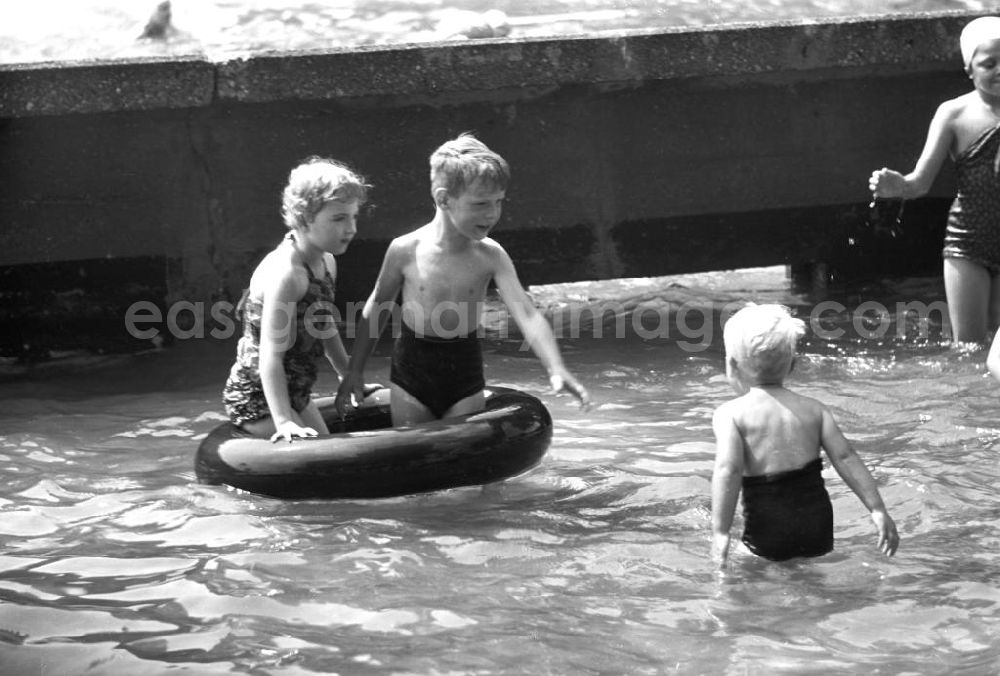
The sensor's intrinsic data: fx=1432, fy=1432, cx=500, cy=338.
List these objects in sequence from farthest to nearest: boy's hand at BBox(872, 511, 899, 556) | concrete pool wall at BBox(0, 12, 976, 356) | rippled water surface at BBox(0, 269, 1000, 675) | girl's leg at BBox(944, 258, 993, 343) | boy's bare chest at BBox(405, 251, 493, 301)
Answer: concrete pool wall at BBox(0, 12, 976, 356), girl's leg at BBox(944, 258, 993, 343), boy's bare chest at BBox(405, 251, 493, 301), boy's hand at BBox(872, 511, 899, 556), rippled water surface at BBox(0, 269, 1000, 675)

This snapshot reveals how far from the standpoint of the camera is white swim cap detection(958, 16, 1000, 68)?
7164mm

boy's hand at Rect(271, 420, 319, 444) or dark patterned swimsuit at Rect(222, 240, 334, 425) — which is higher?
dark patterned swimsuit at Rect(222, 240, 334, 425)

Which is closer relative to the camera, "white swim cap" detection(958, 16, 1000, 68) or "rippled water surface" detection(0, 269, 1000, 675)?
"rippled water surface" detection(0, 269, 1000, 675)

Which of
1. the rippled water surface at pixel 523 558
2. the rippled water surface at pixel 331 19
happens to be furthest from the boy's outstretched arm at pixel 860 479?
the rippled water surface at pixel 331 19

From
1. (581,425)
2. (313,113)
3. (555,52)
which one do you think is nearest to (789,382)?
(581,425)

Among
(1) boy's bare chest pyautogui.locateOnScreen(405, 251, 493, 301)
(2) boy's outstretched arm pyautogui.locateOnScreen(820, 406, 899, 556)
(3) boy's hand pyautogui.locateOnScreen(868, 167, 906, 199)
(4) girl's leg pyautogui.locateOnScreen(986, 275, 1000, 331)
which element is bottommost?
(2) boy's outstretched arm pyautogui.locateOnScreen(820, 406, 899, 556)

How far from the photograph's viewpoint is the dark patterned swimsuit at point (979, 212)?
Answer: 297 inches

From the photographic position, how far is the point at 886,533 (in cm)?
448

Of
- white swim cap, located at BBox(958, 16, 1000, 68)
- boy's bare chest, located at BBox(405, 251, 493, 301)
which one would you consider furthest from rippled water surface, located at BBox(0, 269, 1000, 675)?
white swim cap, located at BBox(958, 16, 1000, 68)

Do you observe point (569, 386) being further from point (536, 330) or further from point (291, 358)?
point (291, 358)

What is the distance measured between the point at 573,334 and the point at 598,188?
2.97ft

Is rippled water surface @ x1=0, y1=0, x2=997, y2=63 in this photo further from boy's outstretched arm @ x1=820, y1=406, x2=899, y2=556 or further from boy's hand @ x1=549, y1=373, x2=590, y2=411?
boy's outstretched arm @ x1=820, y1=406, x2=899, y2=556

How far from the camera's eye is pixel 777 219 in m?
9.03

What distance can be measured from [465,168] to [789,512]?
1.89 m
